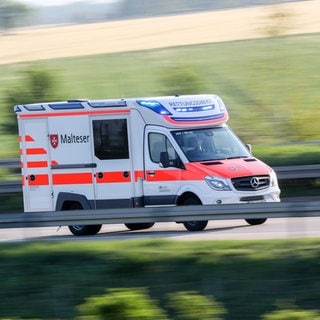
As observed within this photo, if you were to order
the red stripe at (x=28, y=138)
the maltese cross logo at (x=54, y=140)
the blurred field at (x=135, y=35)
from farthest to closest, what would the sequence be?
the blurred field at (x=135, y=35) < the red stripe at (x=28, y=138) < the maltese cross logo at (x=54, y=140)

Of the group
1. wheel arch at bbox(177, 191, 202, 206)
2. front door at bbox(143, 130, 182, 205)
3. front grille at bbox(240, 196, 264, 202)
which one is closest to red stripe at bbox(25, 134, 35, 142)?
front door at bbox(143, 130, 182, 205)

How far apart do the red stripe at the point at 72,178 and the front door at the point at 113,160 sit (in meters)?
0.17

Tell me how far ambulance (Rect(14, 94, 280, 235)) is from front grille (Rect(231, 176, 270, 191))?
17 mm

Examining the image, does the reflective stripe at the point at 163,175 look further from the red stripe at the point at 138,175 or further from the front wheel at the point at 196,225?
the front wheel at the point at 196,225

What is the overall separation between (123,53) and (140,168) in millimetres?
30084

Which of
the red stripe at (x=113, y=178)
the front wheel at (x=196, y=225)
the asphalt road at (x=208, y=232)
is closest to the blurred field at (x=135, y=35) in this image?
the asphalt road at (x=208, y=232)

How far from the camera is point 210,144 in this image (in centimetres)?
1780

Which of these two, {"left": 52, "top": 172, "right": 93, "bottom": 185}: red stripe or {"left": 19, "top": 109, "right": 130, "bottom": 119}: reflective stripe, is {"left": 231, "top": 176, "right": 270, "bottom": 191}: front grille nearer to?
{"left": 19, "top": 109, "right": 130, "bottom": 119}: reflective stripe

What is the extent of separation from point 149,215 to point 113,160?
4.84 meters

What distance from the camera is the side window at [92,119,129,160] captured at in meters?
17.6

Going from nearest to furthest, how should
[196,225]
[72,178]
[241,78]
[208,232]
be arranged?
[208,232]
[196,225]
[72,178]
[241,78]

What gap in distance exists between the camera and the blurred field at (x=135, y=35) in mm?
47688

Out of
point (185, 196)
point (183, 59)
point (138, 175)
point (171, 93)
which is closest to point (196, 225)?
point (185, 196)

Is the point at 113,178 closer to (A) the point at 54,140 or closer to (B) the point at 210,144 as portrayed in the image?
(A) the point at 54,140
